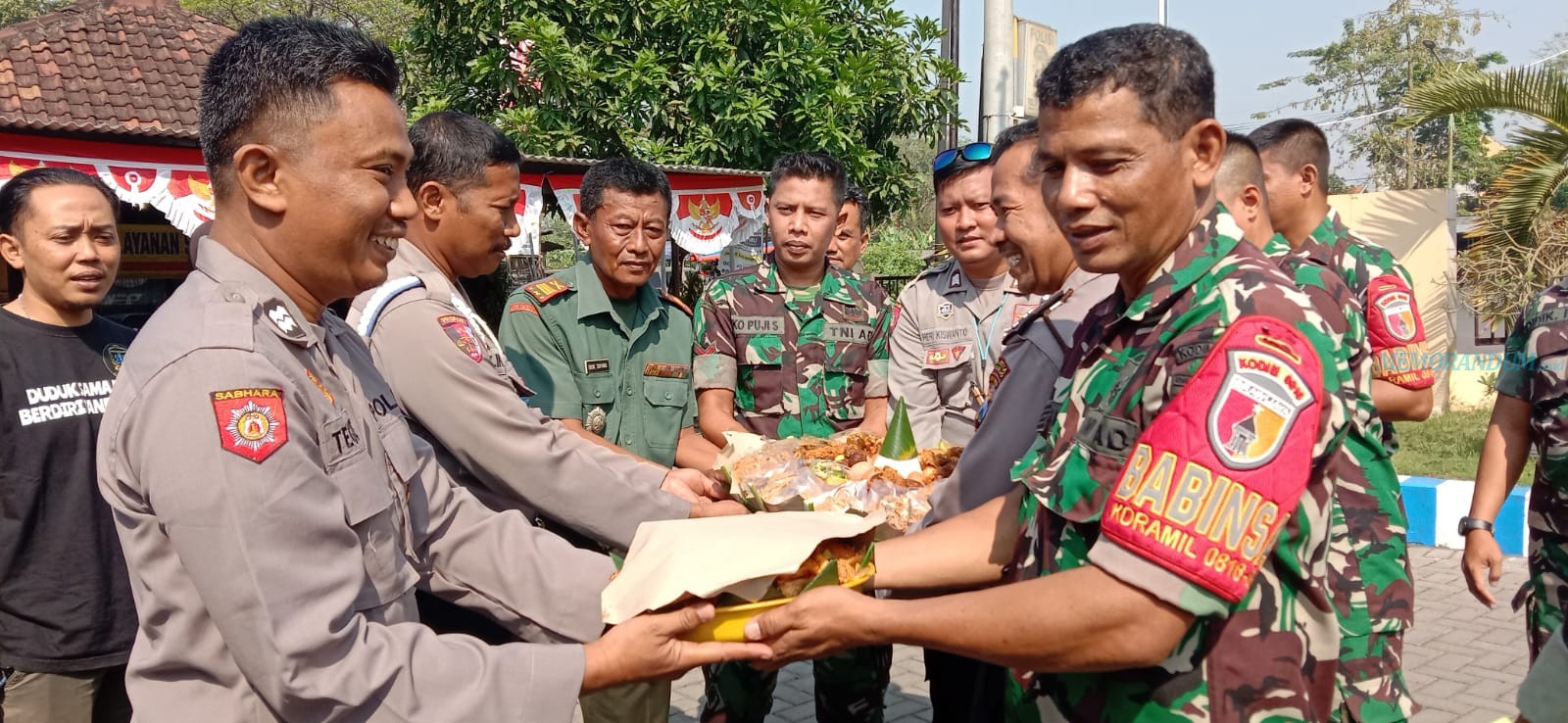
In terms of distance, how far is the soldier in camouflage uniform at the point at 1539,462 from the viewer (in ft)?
10.1

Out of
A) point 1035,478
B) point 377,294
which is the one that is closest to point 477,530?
point 377,294

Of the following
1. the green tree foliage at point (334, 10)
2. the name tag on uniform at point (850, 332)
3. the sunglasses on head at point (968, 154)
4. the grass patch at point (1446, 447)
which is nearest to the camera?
the sunglasses on head at point (968, 154)

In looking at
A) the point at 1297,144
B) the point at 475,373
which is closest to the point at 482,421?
the point at 475,373

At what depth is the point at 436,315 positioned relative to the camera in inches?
108

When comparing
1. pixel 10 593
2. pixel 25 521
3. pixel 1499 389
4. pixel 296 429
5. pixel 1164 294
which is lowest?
pixel 10 593

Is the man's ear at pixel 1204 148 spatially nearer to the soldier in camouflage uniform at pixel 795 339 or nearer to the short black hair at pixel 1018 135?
the short black hair at pixel 1018 135

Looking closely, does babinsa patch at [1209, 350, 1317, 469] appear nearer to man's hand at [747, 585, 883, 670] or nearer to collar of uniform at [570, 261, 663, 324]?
man's hand at [747, 585, 883, 670]

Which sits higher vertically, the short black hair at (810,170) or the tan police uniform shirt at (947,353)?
the short black hair at (810,170)

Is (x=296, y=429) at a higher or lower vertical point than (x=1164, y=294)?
lower

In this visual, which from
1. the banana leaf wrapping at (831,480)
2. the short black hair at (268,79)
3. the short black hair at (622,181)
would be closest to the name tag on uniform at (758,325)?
the short black hair at (622,181)

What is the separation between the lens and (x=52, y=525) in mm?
3062

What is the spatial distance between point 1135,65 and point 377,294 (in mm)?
1951

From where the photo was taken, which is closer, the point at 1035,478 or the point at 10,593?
the point at 1035,478

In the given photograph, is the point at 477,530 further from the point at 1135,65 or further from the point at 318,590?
the point at 1135,65
